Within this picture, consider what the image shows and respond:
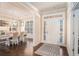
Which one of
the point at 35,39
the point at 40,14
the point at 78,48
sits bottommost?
the point at 78,48

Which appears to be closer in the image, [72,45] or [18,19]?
[18,19]

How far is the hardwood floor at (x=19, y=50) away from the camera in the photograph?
1532mm

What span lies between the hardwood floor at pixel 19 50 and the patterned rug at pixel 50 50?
6.7 inches

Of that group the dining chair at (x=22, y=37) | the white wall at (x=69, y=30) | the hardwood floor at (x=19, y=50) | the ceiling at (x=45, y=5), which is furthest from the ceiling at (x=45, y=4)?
the hardwood floor at (x=19, y=50)

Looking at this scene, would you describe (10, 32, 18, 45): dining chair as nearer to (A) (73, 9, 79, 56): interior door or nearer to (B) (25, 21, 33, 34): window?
(B) (25, 21, 33, 34): window

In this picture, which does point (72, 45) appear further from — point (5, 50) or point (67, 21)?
point (5, 50)

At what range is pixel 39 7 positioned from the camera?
161 cm

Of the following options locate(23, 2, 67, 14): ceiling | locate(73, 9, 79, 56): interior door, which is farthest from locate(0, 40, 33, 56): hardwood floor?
locate(73, 9, 79, 56): interior door

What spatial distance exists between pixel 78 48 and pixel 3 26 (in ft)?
5.15

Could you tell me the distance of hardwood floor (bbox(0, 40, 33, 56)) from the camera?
1.53 metres

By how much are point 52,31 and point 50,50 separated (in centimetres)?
39

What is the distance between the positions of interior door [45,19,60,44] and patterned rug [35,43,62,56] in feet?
0.33

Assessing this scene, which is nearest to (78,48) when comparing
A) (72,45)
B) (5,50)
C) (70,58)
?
(72,45)

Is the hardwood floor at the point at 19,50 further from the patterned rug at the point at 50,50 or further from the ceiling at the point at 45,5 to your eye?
the ceiling at the point at 45,5
